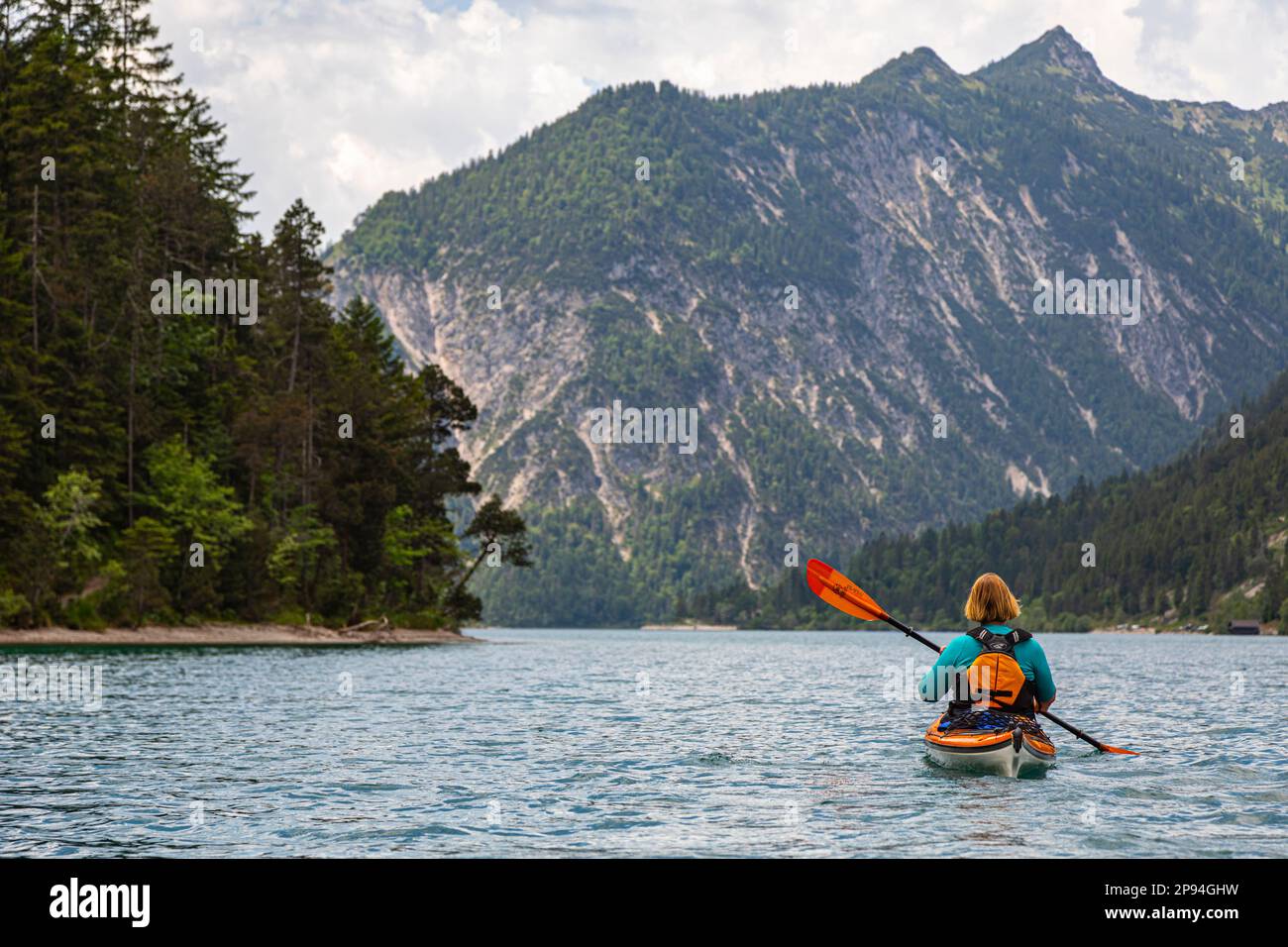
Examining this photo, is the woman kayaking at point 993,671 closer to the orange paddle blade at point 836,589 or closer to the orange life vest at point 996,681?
the orange life vest at point 996,681

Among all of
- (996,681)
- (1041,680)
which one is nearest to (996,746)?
(996,681)

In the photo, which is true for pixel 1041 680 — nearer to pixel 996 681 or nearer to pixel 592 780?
pixel 996 681

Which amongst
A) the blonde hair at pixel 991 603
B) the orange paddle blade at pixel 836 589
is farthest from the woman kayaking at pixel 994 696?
the orange paddle blade at pixel 836 589

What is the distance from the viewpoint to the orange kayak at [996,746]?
26.0 metres

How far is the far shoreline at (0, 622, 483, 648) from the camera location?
77.4m

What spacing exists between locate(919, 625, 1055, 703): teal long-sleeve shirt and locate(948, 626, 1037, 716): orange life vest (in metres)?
0.11

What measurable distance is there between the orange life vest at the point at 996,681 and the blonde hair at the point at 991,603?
2.93 ft

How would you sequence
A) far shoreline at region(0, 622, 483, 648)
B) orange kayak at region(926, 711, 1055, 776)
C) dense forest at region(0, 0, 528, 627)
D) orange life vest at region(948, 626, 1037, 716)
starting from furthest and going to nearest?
dense forest at region(0, 0, 528, 627), far shoreline at region(0, 622, 483, 648), orange kayak at region(926, 711, 1055, 776), orange life vest at region(948, 626, 1037, 716)

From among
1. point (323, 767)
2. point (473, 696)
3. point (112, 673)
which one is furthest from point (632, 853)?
point (112, 673)

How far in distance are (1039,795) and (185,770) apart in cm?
1530

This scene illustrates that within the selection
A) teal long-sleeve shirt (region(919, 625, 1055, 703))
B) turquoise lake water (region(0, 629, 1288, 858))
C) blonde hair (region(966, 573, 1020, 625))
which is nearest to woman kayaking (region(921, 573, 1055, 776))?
teal long-sleeve shirt (region(919, 625, 1055, 703))

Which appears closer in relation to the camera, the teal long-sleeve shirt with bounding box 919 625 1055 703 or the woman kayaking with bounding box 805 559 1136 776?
the teal long-sleeve shirt with bounding box 919 625 1055 703

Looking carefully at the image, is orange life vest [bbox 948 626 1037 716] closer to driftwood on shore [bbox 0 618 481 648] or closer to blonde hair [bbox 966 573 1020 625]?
blonde hair [bbox 966 573 1020 625]
